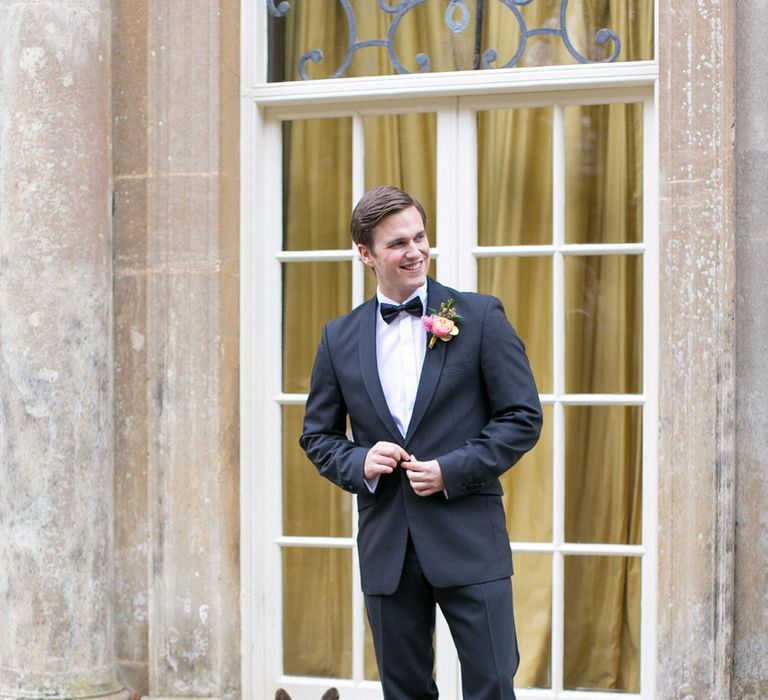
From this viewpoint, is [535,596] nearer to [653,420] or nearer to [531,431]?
[653,420]

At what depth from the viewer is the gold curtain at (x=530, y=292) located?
518cm

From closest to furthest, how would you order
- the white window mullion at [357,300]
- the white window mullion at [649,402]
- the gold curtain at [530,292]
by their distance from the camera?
the white window mullion at [649,402] → the gold curtain at [530,292] → the white window mullion at [357,300]

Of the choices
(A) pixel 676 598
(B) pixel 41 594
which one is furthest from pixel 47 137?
(A) pixel 676 598

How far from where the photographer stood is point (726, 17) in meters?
4.73

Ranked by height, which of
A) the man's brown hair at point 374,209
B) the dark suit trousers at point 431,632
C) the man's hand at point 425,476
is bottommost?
the dark suit trousers at point 431,632

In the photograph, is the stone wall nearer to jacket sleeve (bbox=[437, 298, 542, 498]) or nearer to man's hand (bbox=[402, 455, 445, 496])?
jacket sleeve (bbox=[437, 298, 542, 498])

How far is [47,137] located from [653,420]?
2424 millimetres

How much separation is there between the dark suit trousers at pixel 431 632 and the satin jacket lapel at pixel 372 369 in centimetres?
32

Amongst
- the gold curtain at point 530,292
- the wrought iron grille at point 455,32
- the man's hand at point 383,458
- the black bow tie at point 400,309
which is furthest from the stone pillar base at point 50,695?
the wrought iron grille at point 455,32

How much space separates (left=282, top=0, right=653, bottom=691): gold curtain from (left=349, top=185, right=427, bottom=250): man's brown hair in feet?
5.60

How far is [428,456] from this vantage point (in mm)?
3576

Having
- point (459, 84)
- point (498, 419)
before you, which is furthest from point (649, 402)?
point (498, 419)

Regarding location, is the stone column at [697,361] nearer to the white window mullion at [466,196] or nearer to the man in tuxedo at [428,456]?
the white window mullion at [466,196]

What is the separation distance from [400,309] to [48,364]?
1894mm
